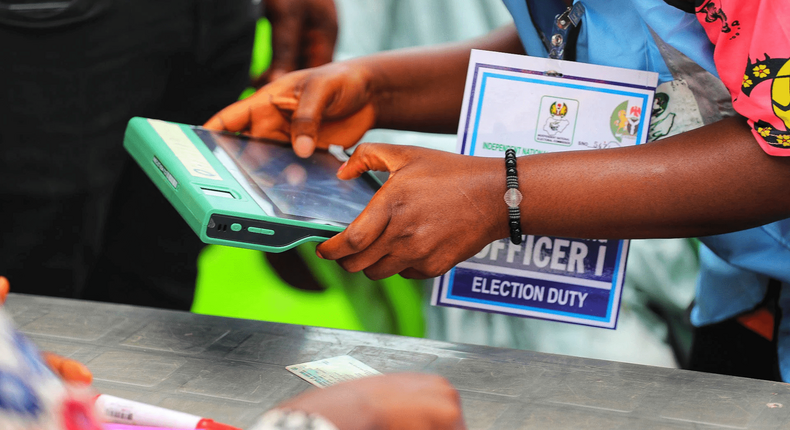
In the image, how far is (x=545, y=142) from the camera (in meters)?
0.85

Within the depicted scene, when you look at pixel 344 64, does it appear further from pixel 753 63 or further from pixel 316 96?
pixel 753 63

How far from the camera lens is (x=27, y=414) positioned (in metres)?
0.29

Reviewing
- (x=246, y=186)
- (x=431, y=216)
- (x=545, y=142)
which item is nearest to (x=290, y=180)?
(x=246, y=186)

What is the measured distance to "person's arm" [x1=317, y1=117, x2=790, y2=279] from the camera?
0.67 meters

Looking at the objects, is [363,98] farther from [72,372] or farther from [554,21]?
[72,372]

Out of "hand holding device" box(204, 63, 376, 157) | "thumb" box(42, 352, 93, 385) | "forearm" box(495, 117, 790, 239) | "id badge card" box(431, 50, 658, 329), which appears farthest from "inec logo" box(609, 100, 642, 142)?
"thumb" box(42, 352, 93, 385)

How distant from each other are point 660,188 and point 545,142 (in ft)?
0.60

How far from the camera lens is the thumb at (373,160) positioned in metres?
0.78

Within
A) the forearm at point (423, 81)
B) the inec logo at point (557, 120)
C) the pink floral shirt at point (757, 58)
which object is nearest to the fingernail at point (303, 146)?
the forearm at point (423, 81)

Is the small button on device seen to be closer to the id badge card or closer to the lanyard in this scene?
the id badge card

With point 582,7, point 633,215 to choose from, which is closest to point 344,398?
point 633,215

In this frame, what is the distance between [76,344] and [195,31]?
67cm

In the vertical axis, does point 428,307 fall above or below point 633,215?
below

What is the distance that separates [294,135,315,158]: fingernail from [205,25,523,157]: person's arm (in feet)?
0.06
